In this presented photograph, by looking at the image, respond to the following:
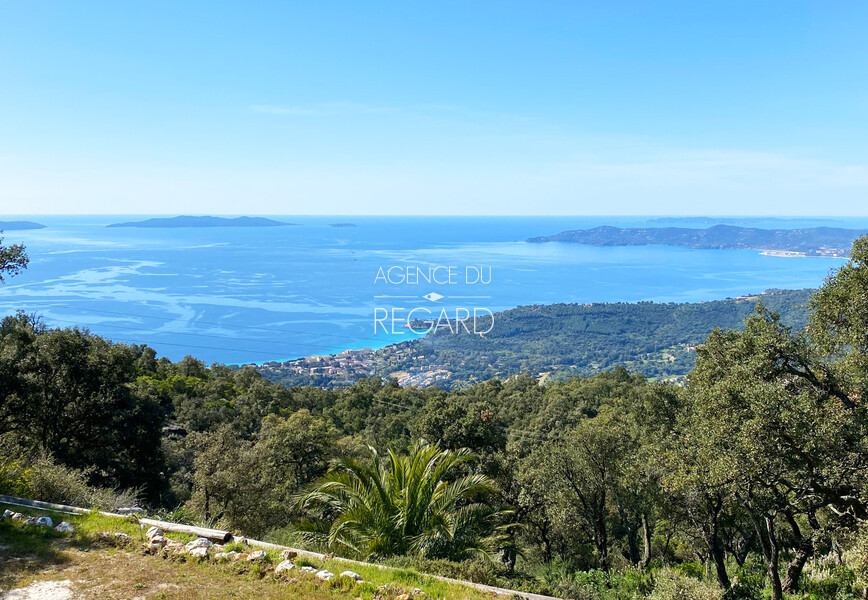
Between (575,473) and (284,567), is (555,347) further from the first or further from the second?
(284,567)

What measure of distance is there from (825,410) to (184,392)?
86.9ft

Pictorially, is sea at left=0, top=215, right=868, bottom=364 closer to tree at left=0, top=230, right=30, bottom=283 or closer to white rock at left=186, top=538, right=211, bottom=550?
tree at left=0, top=230, right=30, bottom=283

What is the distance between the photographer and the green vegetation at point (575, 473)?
5.43 m

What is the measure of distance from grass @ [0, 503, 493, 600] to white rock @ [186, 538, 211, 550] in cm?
18

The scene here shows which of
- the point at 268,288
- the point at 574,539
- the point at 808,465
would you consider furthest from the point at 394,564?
the point at 268,288

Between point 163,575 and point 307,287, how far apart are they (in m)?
123

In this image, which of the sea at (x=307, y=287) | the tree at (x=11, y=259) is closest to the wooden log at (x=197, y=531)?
the tree at (x=11, y=259)

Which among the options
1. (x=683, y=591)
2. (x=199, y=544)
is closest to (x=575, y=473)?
(x=683, y=591)

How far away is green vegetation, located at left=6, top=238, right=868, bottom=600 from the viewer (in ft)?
17.8

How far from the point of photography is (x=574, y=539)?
13516mm

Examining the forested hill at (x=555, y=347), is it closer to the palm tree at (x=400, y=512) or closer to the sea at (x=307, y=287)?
the sea at (x=307, y=287)

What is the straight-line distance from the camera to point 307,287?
124m

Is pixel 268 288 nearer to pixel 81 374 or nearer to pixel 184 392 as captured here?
pixel 184 392

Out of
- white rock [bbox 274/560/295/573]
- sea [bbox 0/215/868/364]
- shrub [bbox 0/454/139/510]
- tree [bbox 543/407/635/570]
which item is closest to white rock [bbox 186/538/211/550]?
white rock [bbox 274/560/295/573]
